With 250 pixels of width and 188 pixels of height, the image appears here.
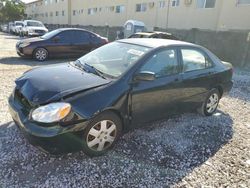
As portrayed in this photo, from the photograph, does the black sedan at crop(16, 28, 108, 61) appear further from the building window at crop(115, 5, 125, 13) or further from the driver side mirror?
the building window at crop(115, 5, 125, 13)

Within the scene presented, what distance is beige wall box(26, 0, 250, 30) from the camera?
16.2 m

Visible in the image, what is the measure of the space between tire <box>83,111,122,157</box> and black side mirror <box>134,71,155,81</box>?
0.62 m

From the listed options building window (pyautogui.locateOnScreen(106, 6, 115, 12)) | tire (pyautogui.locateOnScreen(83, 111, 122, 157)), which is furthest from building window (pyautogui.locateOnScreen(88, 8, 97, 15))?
tire (pyautogui.locateOnScreen(83, 111, 122, 157))

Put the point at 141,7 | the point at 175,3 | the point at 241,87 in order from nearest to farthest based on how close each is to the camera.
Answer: the point at 241,87 < the point at 175,3 < the point at 141,7

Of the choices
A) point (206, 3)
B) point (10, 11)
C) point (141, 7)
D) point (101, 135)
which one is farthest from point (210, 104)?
point (10, 11)

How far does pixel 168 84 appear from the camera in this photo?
4.02 meters

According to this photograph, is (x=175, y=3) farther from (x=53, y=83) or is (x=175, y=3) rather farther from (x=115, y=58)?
(x=53, y=83)

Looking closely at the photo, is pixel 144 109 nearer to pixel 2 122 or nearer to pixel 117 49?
pixel 117 49

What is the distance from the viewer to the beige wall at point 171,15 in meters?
16.2

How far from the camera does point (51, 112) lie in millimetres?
2904

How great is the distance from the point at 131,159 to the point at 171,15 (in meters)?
19.6

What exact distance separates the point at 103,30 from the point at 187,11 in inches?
299

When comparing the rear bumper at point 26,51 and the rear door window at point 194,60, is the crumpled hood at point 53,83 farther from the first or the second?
the rear bumper at point 26,51

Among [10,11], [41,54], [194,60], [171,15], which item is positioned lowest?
[41,54]
